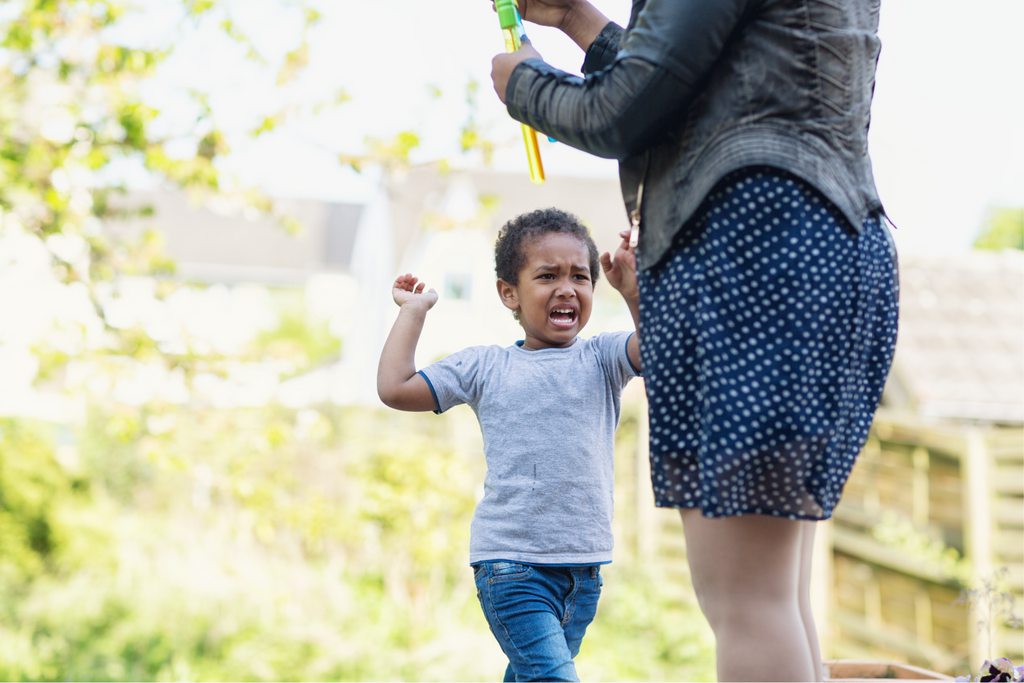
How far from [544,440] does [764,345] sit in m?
0.62

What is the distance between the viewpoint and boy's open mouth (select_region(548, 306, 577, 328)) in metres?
1.66

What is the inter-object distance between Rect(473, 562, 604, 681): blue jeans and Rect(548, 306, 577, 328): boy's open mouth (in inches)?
18.9

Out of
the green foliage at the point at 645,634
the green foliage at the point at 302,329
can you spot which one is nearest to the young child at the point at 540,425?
the green foliage at the point at 645,634

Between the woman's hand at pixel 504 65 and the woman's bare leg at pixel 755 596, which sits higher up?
the woman's hand at pixel 504 65

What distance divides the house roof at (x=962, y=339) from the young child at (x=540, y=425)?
3.99 m

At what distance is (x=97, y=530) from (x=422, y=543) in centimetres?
253

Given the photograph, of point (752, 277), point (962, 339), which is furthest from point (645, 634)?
point (752, 277)

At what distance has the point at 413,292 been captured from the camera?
1.65m

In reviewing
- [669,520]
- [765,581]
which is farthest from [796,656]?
[669,520]

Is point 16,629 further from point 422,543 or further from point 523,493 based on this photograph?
point 523,493

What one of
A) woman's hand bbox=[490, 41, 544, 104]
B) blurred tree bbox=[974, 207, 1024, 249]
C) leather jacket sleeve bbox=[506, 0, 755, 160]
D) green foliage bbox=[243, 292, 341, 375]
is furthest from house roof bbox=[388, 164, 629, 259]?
blurred tree bbox=[974, 207, 1024, 249]

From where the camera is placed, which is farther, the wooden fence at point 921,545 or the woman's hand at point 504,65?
the wooden fence at point 921,545

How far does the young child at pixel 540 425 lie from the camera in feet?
4.93

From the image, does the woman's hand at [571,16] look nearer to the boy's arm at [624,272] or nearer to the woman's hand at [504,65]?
the woman's hand at [504,65]
